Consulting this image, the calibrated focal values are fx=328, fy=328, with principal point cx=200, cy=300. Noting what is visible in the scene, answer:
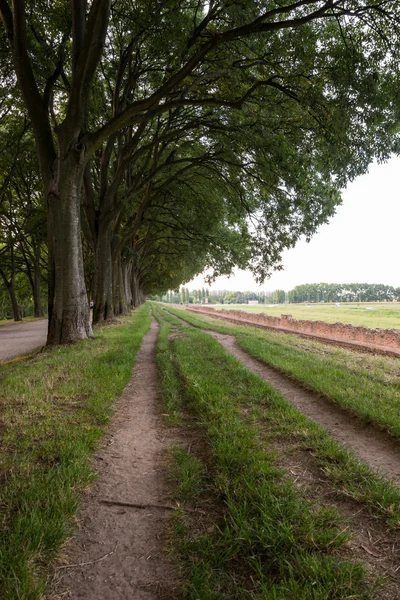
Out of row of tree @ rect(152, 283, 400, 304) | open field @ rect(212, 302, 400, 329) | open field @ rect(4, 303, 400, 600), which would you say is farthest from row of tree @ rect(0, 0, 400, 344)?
row of tree @ rect(152, 283, 400, 304)

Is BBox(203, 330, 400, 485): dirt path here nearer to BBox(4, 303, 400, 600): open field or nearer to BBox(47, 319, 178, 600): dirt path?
BBox(4, 303, 400, 600): open field

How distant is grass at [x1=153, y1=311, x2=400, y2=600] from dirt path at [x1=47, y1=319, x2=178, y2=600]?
0.16 m

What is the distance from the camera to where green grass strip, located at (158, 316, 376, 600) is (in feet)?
5.29

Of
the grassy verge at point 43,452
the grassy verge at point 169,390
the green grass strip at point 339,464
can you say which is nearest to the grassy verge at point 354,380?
the green grass strip at point 339,464

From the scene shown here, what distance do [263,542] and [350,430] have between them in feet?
7.66

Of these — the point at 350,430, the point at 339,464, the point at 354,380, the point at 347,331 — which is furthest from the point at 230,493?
the point at 347,331

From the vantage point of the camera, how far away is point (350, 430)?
3777mm

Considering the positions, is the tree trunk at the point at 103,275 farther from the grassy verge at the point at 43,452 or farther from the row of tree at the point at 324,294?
the row of tree at the point at 324,294

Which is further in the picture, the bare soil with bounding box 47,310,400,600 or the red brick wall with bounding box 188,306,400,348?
the red brick wall with bounding box 188,306,400,348

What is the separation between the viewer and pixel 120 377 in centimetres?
547

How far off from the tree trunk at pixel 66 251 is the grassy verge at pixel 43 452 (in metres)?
2.40

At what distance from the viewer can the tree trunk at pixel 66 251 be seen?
26.3ft

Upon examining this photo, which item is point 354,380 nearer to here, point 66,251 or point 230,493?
point 230,493

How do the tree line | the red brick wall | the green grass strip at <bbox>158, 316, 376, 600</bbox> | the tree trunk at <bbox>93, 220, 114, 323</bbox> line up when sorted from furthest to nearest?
1. the tree line
2. the tree trunk at <bbox>93, 220, 114, 323</bbox>
3. the red brick wall
4. the green grass strip at <bbox>158, 316, 376, 600</bbox>
